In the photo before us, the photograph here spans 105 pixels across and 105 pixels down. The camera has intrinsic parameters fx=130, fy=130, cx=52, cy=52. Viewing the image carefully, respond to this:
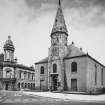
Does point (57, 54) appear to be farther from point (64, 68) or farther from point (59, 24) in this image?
point (59, 24)

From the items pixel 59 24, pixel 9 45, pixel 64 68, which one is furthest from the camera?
pixel 9 45

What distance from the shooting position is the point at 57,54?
2891 cm

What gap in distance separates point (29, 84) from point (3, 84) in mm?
11638

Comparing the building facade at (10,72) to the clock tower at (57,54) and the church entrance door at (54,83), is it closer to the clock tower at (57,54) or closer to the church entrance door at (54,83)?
the church entrance door at (54,83)

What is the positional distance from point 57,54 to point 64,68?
3.45 meters

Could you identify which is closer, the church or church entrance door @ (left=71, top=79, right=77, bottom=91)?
the church

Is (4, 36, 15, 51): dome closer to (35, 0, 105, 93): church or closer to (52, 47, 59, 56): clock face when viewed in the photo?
(35, 0, 105, 93): church

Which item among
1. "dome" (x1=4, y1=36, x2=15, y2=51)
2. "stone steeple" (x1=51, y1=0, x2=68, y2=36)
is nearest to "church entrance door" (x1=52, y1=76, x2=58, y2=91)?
"stone steeple" (x1=51, y1=0, x2=68, y2=36)

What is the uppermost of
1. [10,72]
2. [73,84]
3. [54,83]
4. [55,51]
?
[55,51]

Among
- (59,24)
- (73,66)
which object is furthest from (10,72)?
(73,66)

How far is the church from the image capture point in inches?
1002

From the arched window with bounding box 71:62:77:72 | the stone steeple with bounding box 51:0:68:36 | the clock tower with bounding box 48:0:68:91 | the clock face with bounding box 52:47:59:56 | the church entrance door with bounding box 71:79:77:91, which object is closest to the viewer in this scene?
the church entrance door with bounding box 71:79:77:91

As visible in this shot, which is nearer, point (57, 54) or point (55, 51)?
point (57, 54)

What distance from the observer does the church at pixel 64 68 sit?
25.5 meters
